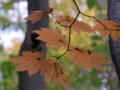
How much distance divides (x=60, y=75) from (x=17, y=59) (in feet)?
0.42

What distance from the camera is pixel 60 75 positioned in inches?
33.9

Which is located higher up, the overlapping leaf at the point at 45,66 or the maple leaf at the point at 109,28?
the maple leaf at the point at 109,28

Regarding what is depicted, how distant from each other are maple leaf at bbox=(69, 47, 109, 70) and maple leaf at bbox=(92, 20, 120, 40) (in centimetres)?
7

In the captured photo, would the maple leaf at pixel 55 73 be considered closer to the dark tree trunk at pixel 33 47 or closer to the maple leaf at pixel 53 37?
the maple leaf at pixel 53 37

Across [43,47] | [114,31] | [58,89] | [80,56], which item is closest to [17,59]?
[80,56]

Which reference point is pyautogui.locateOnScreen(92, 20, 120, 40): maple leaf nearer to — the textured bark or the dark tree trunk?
the textured bark

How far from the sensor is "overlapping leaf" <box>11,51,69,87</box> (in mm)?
854

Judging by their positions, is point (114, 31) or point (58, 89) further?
point (58, 89)

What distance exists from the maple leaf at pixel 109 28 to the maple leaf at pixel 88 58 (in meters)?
0.07

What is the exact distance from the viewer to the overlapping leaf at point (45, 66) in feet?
2.80

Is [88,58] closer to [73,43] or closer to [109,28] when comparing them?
[109,28]

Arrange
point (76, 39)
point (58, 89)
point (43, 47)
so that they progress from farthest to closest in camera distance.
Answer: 1. point (76, 39)
2. point (58, 89)
3. point (43, 47)

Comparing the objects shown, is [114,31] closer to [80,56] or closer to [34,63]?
[80,56]

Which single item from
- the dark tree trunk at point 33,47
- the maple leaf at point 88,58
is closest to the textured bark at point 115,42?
the maple leaf at point 88,58
